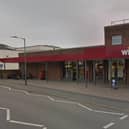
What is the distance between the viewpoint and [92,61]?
34688mm

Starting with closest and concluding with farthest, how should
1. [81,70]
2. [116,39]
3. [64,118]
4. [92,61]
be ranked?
[64,118], [116,39], [92,61], [81,70]

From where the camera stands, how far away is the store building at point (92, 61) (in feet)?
93.1

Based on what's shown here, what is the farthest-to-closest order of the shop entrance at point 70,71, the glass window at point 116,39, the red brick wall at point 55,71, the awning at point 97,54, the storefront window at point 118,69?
the red brick wall at point 55,71
the shop entrance at point 70,71
the storefront window at point 118,69
the glass window at point 116,39
the awning at point 97,54

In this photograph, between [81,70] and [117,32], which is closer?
[117,32]

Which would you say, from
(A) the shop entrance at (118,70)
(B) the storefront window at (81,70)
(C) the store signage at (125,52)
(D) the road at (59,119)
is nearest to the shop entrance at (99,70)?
(B) the storefront window at (81,70)

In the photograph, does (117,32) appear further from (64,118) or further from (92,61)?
(64,118)

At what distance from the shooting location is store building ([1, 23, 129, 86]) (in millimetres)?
28391

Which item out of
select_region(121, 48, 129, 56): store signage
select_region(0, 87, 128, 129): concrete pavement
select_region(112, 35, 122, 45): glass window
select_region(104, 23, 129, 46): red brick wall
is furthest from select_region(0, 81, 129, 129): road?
select_region(112, 35, 122, 45): glass window

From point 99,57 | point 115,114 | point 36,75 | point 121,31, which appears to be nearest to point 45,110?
point 115,114

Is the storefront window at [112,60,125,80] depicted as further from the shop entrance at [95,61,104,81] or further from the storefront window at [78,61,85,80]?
the storefront window at [78,61,85,80]

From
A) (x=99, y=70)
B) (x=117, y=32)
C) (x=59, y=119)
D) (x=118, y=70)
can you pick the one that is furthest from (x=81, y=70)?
(x=59, y=119)

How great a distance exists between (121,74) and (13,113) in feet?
64.9

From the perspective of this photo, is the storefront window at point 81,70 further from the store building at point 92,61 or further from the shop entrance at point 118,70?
the shop entrance at point 118,70

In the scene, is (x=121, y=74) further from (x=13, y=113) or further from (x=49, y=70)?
(x=13, y=113)
